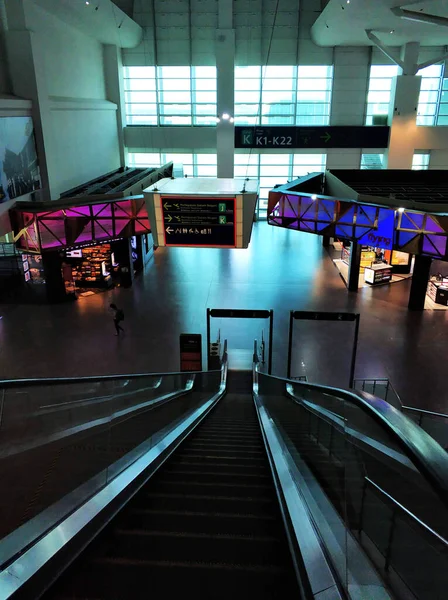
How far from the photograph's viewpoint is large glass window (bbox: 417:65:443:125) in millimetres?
30359

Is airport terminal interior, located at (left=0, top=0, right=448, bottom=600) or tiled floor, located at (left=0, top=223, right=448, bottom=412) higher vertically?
airport terminal interior, located at (left=0, top=0, right=448, bottom=600)

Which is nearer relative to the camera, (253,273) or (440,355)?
(440,355)

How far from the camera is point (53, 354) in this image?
13953 millimetres

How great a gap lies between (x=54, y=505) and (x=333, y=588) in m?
1.84

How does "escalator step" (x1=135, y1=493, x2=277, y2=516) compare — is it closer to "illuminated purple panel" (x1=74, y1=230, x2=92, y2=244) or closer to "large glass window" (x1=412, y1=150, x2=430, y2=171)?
"illuminated purple panel" (x1=74, y1=230, x2=92, y2=244)

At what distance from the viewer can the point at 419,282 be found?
56.2 ft

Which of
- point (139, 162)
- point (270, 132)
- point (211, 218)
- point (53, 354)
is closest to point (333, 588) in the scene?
point (211, 218)

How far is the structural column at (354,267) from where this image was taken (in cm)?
1875

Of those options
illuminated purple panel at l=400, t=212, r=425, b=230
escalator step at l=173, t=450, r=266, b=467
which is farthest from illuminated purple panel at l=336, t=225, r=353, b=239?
escalator step at l=173, t=450, r=266, b=467

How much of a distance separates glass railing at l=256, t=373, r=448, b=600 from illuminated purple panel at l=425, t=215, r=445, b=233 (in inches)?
485

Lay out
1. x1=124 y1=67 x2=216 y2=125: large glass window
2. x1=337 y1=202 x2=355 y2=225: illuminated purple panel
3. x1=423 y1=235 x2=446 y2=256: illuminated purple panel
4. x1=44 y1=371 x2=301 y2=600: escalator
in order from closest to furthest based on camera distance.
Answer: x1=44 y1=371 x2=301 y2=600: escalator → x1=423 y1=235 x2=446 y2=256: illuminated purple panel → x1=337 y1=202 x2=355 y2=225: illuminated purple panel → x1=124 y1=67 x2=216 y2=125: large glass window

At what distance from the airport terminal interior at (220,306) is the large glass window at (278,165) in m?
0.21

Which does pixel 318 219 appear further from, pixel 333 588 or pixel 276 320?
pixel 333 588

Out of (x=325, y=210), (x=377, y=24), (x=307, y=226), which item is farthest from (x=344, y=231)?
(x=377, y=24)
